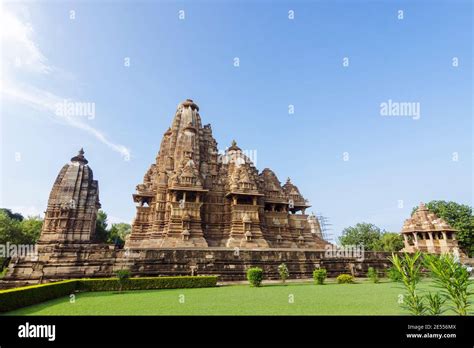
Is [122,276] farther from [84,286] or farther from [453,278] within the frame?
[453,278]

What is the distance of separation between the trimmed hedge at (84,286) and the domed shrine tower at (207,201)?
952cm

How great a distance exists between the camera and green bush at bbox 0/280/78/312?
28.4ft

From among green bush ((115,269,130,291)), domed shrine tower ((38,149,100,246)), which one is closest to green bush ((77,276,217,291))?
green bush ((115,269,130,291))

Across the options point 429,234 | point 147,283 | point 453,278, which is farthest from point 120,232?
point 453,278

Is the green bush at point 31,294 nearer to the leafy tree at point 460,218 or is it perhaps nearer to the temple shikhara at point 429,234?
the temple shikhara at point 429,234

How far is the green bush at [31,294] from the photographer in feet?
28.4

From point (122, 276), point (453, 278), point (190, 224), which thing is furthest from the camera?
point (190, 224)

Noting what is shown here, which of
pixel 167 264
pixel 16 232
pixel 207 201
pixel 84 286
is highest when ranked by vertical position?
pixel 207 201

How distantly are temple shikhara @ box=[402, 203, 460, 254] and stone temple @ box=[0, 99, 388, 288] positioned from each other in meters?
11.7

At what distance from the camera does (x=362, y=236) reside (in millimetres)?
54281

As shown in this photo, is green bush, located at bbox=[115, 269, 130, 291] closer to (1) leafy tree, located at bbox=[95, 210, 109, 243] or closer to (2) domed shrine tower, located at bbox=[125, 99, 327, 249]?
(2) domed shrine tower, located at bbox=[125, 99, 327, 249]

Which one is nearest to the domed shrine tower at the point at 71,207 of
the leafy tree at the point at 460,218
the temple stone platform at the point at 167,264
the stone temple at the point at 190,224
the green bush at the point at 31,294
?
the stone temple at the point at 190,224

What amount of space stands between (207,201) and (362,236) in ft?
135
